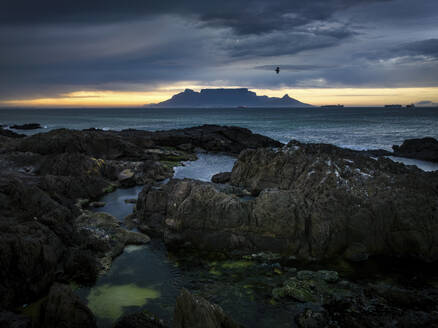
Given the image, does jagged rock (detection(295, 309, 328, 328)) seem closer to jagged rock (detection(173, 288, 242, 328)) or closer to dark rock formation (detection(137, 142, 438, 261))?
jagged rock (detection(173, 288, 242, 328))

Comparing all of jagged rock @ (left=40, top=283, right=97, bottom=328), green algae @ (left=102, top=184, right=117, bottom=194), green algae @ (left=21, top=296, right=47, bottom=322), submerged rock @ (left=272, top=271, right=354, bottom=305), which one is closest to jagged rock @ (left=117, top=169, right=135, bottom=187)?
green algae @ (left=102, top=184, right=117, bottom=194)

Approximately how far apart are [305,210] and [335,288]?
192 inches

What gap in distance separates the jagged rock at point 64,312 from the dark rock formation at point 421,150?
51706 mm

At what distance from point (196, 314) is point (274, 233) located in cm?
901

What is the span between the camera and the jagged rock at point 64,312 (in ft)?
35.7

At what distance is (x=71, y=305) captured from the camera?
11234mm

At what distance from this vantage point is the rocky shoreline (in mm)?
12141

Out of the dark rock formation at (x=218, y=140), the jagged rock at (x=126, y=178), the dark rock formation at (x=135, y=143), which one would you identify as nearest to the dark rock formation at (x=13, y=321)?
the jagged rock at (x=126, y=178)

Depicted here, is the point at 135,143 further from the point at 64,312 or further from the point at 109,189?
the point at 64,312

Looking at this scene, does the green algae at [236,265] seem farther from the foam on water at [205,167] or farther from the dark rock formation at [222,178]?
the foam on water at [205,167]

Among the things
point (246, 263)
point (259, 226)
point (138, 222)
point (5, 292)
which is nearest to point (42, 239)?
Result: point (5, 292)

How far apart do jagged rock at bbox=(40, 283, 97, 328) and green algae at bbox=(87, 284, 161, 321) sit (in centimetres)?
146

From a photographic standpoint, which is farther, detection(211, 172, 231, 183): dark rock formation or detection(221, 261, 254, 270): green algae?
detection(211, 172, 231, 183): dark rock formation

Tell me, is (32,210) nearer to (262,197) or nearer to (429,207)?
(262,197)
